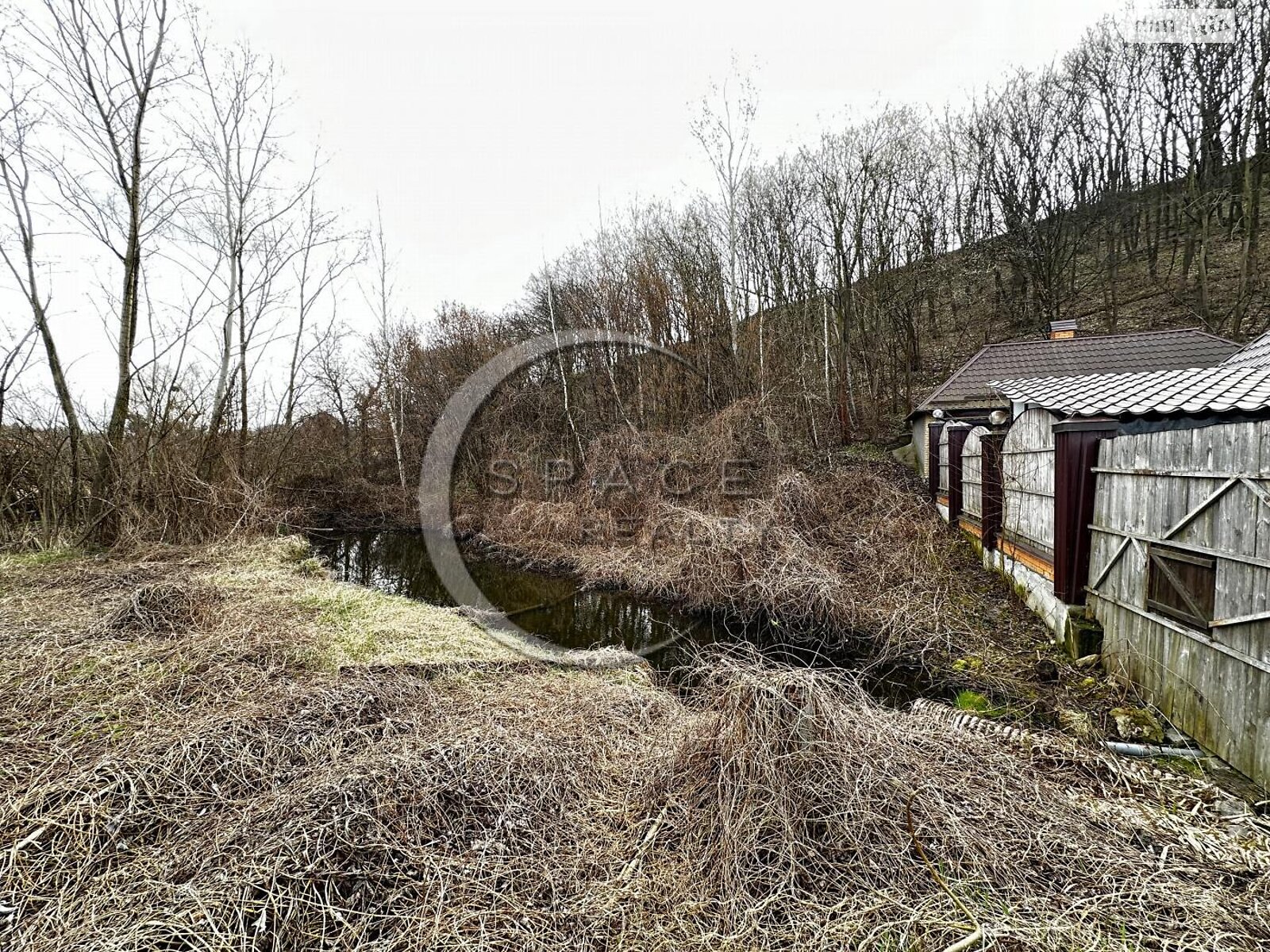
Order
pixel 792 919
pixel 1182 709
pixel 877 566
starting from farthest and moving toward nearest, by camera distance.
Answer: pixel 877 566 → pixel 1182 709 → pixel 792 919

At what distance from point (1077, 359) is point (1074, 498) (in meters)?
8.67

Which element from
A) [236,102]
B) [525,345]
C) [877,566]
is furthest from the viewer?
[525,345]

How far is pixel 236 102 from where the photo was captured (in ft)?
38.9

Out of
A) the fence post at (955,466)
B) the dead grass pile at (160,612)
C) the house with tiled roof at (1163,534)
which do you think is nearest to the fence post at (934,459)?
the fence post at (955,466)

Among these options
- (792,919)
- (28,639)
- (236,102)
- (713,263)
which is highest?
(236,102)

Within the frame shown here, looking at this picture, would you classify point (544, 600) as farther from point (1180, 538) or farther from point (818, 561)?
point (1180, 538)

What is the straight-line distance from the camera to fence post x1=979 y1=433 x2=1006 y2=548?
26.3ft

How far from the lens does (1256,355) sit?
7.12 metres

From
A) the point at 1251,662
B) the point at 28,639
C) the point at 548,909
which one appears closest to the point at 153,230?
the point at 28,639

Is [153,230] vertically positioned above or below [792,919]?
above

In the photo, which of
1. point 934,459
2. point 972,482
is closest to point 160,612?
point 972,482

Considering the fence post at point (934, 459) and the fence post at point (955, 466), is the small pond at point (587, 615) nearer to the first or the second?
the fence post at point (955, 466)

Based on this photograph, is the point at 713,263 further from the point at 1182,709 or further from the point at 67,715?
the point at 67,715

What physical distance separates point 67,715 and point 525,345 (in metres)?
14.7
